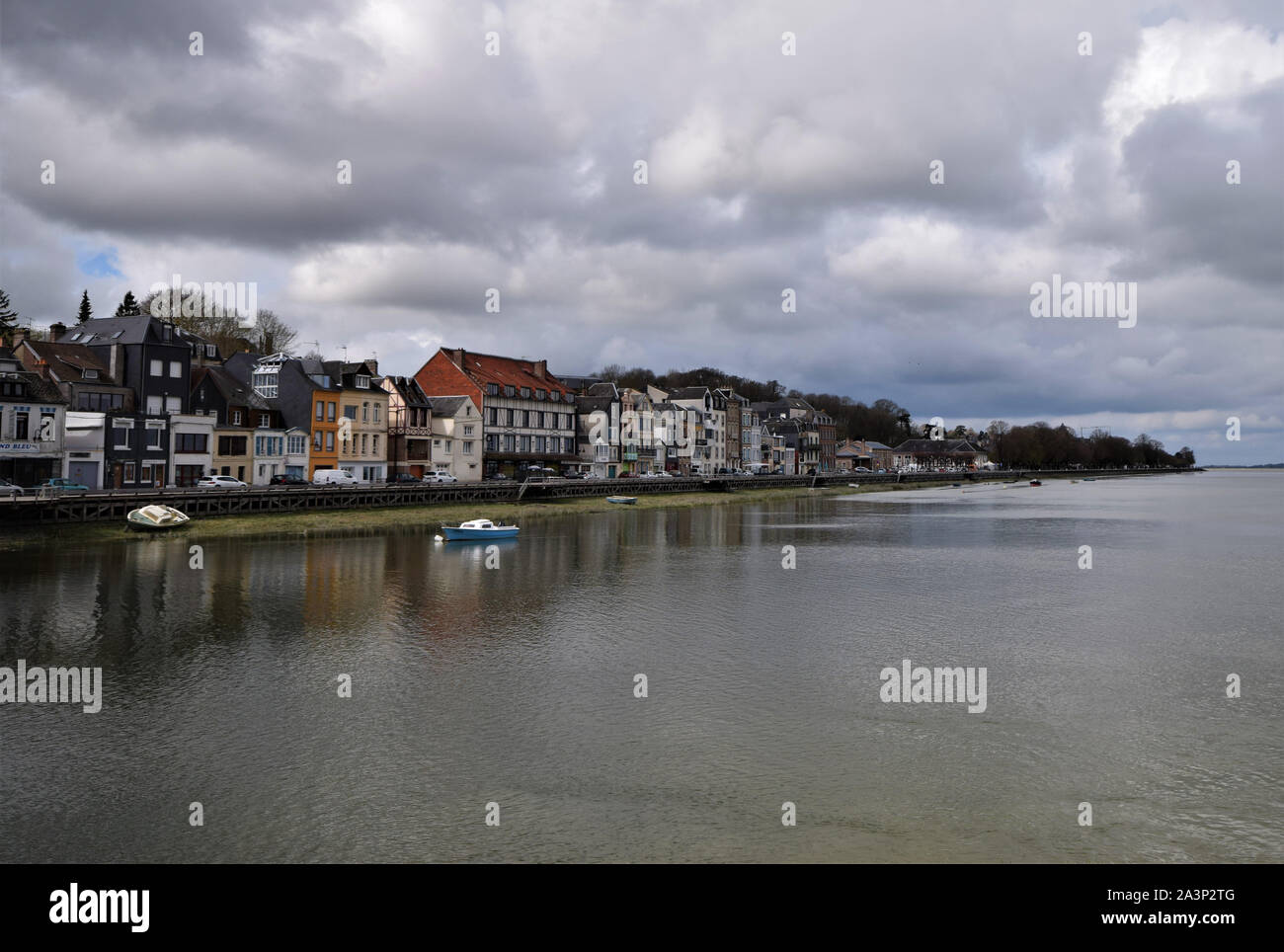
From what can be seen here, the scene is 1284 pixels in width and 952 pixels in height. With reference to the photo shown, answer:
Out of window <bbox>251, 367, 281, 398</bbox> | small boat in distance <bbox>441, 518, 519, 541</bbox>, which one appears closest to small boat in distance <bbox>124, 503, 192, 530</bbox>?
small boat in distance <bbox>441, 518, 519, 541</bbox>

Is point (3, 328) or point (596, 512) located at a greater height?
point (3, 328)

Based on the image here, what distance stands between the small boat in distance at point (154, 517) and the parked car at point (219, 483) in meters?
10.2

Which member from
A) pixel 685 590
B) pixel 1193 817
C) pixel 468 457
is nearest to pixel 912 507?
pixel 468 457

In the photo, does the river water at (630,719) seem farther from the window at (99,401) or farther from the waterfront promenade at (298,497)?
the window at (99,401)

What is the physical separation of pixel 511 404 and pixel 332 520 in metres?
46.3

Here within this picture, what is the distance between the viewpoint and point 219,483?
227 ft

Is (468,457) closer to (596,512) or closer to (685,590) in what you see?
(596,512)

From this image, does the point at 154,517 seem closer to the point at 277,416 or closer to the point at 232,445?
the point at 232,445

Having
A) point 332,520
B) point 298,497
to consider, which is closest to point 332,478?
point 298,497

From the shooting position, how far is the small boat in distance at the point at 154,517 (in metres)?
55.3

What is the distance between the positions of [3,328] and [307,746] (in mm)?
102212

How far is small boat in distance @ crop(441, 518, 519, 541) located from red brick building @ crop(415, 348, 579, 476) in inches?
1766

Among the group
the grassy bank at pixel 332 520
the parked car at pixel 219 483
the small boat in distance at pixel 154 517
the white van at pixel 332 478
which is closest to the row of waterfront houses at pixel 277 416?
the parked car at pixel 219 483
